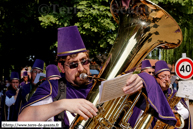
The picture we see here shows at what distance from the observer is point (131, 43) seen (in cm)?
187

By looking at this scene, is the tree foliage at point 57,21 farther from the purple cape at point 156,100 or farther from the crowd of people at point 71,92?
the purple cape at point 156,100

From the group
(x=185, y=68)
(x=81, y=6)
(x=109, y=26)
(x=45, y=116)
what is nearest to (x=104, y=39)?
(x=109, y=26)

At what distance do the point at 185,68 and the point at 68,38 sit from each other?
4298mm

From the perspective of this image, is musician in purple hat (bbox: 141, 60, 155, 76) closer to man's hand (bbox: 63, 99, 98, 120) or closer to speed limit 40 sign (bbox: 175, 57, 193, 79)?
speed limit 40 sign (bbox: 175, 57, 193, 79)

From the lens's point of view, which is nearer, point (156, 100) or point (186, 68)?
point (156, 100)

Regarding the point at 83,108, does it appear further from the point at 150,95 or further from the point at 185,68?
the point at 185,68

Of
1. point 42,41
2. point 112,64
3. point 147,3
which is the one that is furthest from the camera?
point 42,41

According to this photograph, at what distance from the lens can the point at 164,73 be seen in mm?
4004

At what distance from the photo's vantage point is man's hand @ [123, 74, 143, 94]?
1.54 m

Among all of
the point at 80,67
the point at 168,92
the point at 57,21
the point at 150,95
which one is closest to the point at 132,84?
the point at 150,95

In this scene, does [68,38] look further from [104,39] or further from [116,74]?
[104,39]

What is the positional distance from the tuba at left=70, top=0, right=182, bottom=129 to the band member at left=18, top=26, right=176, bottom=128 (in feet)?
0.45

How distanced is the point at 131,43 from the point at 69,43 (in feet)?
1.89

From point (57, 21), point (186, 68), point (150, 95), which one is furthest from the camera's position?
point (57, 21)
